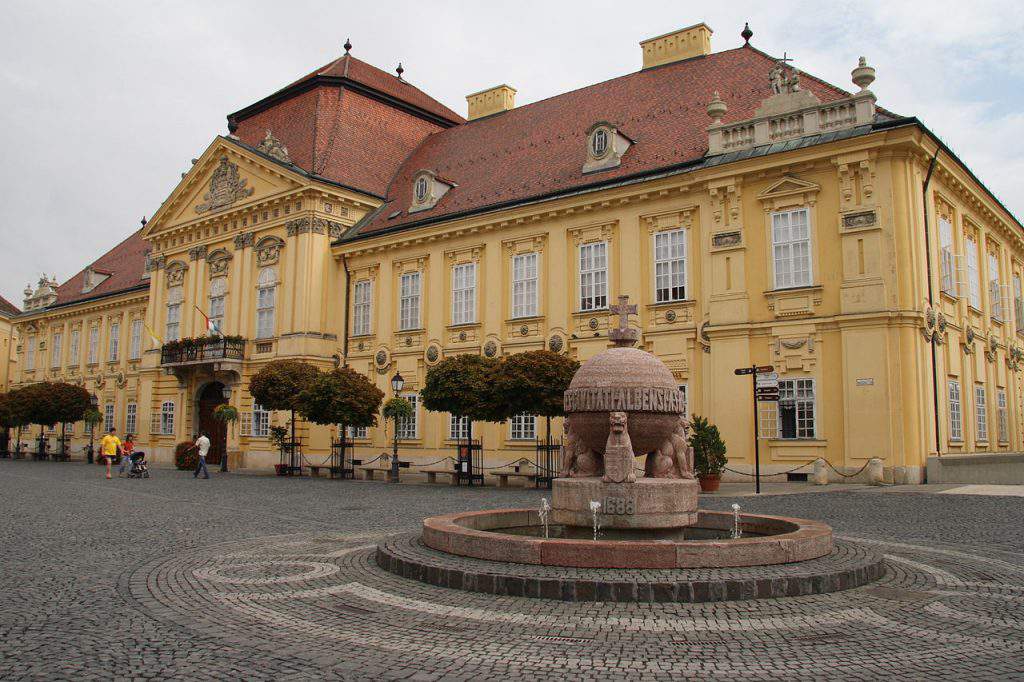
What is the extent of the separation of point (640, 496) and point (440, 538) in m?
2.41

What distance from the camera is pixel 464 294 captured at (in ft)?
105

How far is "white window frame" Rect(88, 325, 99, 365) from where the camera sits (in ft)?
167

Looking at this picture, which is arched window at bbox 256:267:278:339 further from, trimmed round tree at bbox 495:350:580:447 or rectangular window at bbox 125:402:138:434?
trimmed round tree at bbox 495:350:580:447

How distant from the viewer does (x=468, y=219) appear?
31375mm

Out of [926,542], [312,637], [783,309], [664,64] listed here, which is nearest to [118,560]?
[312,637]

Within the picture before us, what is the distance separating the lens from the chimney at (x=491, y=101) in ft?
131

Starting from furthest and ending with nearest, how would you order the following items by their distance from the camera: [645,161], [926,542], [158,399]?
1. [158,399]
2. [645,161]
3. [926,542]

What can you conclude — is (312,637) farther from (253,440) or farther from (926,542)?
(253,440)

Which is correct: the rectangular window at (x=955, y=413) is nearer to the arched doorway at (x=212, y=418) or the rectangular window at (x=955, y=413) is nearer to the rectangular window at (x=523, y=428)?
the rectangular window at (x=523, y=428)

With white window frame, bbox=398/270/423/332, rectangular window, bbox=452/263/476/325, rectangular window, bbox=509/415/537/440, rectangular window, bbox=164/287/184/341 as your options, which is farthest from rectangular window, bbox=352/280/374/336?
rectangular window, bbox=164/287/184/341

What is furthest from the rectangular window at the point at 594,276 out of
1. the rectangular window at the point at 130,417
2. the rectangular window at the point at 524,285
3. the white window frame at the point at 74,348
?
the white window frame at the point at 74,348

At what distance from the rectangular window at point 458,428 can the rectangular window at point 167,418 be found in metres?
16.9

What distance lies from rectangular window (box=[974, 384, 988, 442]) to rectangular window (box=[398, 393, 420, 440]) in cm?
1871

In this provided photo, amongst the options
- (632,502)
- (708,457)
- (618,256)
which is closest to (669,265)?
(618,256)
